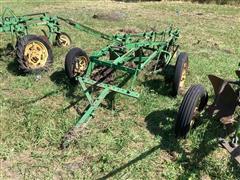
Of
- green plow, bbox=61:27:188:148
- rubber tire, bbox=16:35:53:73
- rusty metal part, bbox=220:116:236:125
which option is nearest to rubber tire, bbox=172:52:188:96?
green plow, bbox=61:27:188:148

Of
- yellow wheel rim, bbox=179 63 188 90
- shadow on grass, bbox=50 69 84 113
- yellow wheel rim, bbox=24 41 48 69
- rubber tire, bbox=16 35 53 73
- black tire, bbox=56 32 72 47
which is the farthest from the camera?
black tire, bbox=56 32 72 47

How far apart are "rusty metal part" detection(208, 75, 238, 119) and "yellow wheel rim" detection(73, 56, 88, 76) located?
2.97 metres

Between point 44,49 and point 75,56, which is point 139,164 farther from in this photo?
point 44,49

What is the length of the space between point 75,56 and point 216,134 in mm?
3179

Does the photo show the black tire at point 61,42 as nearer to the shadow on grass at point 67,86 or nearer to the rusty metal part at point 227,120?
the shadow on grass at point 67,86

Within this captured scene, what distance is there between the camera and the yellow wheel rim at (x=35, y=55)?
8.54m

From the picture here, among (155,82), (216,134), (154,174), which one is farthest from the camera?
(155,82)

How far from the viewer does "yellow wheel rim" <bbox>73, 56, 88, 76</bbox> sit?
7884mm

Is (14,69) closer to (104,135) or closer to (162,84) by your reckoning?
(162,84)

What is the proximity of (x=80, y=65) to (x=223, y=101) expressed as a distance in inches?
128

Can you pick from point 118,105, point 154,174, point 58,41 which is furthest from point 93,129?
point 58,41

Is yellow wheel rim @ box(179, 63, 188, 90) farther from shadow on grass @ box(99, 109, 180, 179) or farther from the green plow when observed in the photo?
shadow on grass @ box(99, 109, 180, 179)

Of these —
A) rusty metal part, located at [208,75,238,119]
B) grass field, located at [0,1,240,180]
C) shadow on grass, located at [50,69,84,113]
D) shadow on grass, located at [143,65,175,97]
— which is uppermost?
rusty metal part, located at [208,75,238,119]

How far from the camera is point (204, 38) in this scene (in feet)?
42.8
